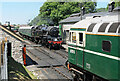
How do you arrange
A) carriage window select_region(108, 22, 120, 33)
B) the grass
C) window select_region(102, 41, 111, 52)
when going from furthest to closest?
1. the grass
2. window select_region(102, 41, 111, 52)
3. carriage window select_region(108, 22, 120, 33)

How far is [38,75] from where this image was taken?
457 inches

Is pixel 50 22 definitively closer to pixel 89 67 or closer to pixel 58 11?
pixel 58 11

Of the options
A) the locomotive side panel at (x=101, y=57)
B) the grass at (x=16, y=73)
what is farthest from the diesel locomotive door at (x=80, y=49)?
the grass at (x=16, y=73)

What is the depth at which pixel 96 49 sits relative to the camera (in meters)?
7.10

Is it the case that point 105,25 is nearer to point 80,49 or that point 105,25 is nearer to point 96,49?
point 96,49

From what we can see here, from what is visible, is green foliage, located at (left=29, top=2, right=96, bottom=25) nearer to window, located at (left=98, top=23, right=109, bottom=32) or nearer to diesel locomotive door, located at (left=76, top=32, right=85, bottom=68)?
diesel locomotive door, located at (left=76, top=32, right=85, bottom=68)

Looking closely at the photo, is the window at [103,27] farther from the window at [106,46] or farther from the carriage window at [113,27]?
the window at [106,46]

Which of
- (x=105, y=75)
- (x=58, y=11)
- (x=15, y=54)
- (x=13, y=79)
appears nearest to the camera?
(x=105, y=75)

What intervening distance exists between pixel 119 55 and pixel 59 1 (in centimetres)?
4131

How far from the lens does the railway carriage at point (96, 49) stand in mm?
6180

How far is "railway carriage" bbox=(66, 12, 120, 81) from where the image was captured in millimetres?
6180

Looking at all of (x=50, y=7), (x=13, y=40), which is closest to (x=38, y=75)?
(x=13, y=40)

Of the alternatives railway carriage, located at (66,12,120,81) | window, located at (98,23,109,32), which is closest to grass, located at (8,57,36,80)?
railway carriage, located at (66,12,120,81)

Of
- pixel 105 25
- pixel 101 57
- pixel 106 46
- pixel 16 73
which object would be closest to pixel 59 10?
pixel 16 73
